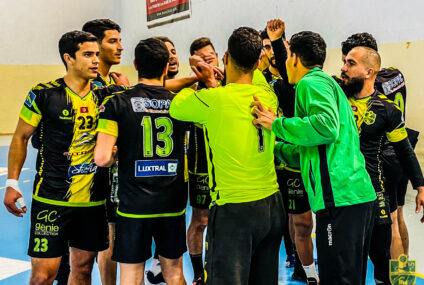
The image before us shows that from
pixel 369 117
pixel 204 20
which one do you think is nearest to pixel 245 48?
pixel 369 117

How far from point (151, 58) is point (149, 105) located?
Answer: 29 centimetres

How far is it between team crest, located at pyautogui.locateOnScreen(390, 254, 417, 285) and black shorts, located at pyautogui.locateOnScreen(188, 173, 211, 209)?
5.16 ft

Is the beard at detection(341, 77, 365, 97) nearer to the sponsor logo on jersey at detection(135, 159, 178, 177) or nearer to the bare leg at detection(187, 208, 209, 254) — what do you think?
the sponsor logo on jersey at detection(135, 159, 178, 177)

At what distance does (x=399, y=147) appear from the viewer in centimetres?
291

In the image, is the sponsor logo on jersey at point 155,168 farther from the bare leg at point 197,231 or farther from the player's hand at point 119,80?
the bare leg at point 197,231

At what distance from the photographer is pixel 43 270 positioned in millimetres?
2643

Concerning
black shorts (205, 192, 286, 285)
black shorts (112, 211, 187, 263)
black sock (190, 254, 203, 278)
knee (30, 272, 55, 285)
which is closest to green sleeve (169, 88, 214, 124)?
black shorts (205, 192, 286, 285)

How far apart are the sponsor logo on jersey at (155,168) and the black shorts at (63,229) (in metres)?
0.58

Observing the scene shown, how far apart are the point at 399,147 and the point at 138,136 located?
5.99 ft

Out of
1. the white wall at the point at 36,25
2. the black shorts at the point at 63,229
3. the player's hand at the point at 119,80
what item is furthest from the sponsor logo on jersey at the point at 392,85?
the white wall at the point at 36,25

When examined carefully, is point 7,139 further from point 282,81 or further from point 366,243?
point 366,243

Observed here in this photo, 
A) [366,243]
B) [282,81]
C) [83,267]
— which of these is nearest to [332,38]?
[282,81]

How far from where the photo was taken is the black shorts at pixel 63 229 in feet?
8.71

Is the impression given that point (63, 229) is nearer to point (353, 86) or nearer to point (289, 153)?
point (289, 153)
